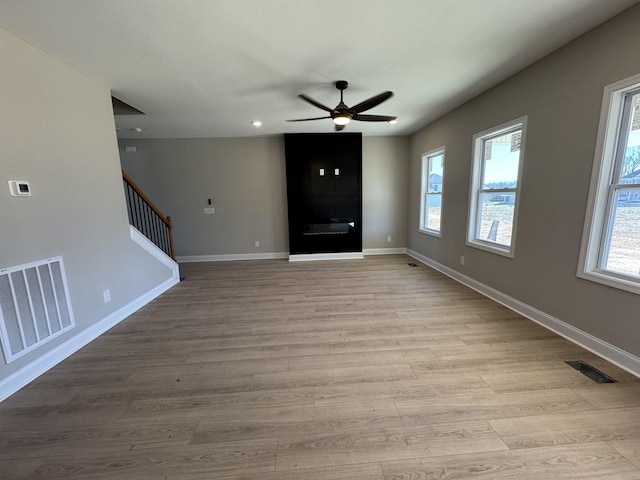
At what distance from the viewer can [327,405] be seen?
5.32 ft

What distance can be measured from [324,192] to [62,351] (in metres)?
4.43

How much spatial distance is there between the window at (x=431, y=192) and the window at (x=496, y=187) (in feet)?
3.08

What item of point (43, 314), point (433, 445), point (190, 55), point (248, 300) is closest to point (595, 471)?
point (433, 445)

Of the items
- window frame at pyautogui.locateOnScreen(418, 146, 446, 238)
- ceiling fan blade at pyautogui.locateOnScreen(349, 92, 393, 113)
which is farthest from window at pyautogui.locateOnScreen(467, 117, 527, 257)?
ceiling fan blade at pyautogui.locateOnScreen(349, 92, 393, 113)

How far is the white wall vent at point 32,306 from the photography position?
5.90ft

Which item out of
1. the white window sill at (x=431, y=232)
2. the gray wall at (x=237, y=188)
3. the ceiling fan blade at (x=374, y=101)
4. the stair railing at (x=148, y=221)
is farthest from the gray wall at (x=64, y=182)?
the white window sill at (x=431, y=232)

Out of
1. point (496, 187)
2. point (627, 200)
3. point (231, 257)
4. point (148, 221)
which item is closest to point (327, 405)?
point (627, 200)

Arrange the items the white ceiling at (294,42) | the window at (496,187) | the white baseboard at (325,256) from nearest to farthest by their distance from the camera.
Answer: the white ceiling at (294,42)
the window at (496,187)
the white baseboard at (325,256)

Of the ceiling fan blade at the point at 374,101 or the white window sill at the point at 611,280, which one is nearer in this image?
the white window sill at the point at 611,280

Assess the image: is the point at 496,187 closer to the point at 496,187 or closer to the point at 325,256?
the point at 496,187

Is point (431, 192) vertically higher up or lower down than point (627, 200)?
higher up

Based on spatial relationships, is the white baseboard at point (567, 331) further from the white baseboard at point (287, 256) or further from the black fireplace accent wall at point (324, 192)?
the black fireplace accent wall at point (324, 192)

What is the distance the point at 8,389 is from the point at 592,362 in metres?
4.34

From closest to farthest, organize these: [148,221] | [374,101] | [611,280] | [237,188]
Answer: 1. [611,280]
2. [374,101]
3. [148,221]
4. [237,188]
